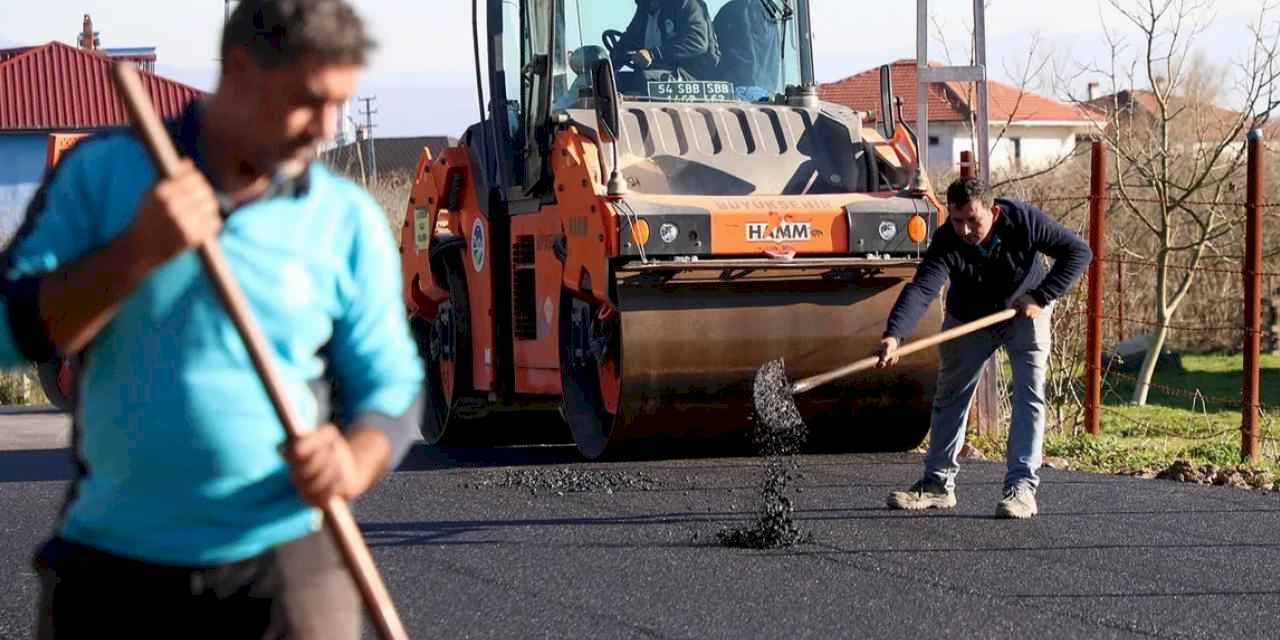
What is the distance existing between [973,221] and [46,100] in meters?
47.8

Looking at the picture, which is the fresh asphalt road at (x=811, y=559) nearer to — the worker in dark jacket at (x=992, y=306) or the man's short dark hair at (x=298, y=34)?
the worker in dark jacket at (x=992, y=306)

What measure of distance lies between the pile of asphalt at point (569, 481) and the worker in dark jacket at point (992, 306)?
1.45m

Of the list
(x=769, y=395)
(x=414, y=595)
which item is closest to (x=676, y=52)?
(x=769, y=395)

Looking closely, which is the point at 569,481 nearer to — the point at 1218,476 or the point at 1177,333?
the point at 1218,476

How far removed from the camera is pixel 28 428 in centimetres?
1628

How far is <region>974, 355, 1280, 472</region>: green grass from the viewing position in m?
11.6

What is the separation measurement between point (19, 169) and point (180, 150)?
52.2 meters

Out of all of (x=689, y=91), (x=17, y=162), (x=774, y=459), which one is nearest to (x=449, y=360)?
(x=689, y=91)

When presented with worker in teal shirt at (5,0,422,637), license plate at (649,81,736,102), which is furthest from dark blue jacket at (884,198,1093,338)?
worker in teal shirt at (5,0,422,637)

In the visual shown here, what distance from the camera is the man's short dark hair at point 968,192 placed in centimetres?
850

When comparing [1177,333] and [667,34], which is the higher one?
[667,34]

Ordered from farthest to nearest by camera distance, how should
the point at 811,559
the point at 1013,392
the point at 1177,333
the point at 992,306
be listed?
the point at 1177,333 < the point at 992,306 < the point at 1013,392 < the point at 811,559

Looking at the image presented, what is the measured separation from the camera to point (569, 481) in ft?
32.5

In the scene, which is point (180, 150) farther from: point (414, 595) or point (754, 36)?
point (754, 36)
